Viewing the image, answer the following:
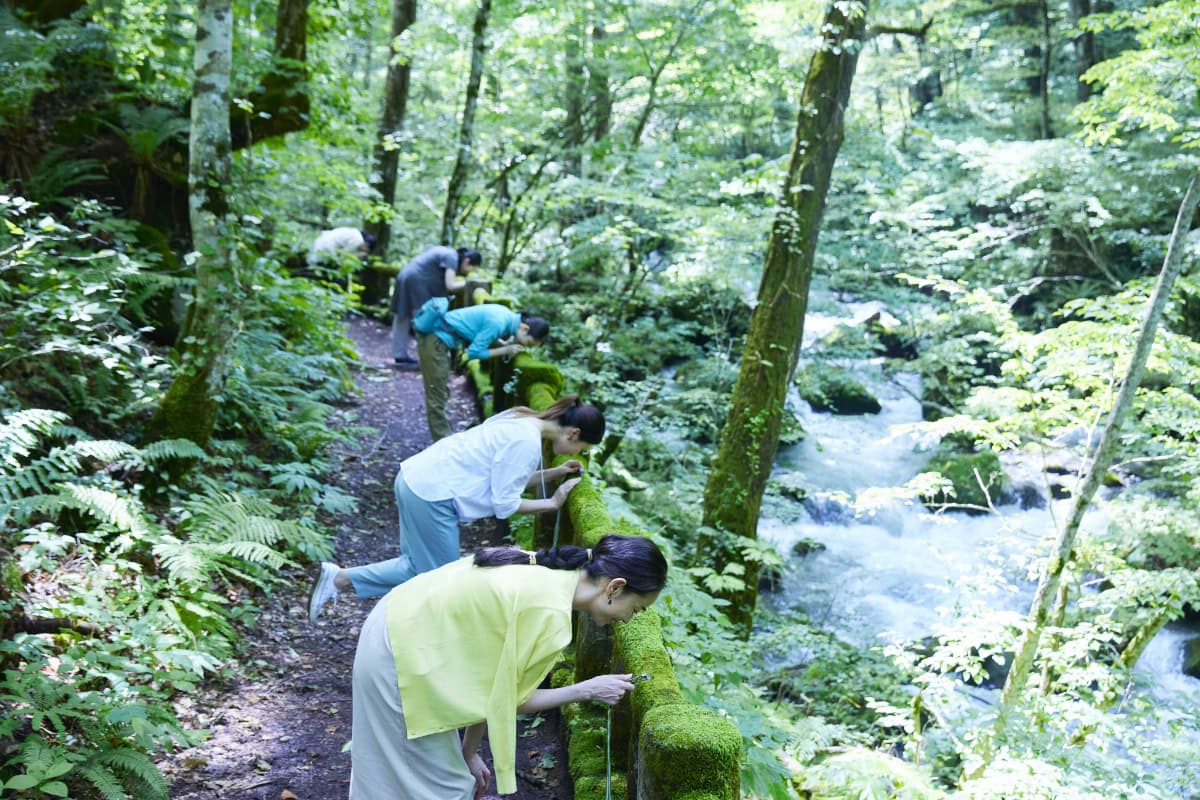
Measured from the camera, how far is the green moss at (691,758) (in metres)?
2.33

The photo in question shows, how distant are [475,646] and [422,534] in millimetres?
1929

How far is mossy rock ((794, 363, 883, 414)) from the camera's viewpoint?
623 inches

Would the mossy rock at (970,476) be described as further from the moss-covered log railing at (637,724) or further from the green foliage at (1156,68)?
the moss-covered log railing at (637,724)

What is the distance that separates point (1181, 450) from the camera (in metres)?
6.70

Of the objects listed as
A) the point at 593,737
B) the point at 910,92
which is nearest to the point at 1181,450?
the point at 593,737

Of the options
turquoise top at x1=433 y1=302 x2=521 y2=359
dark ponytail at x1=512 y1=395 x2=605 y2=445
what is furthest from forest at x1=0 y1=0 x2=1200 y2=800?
dark ponytail at x1=512 y1=395 x2=605 y2=445

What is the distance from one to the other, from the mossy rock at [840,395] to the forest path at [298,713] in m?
10.3

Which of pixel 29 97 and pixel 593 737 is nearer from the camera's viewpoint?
pixel 593 737

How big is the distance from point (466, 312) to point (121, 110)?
4267 millimetres

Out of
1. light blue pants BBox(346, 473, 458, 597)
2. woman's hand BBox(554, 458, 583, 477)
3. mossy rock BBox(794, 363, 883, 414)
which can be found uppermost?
woman's hand BBox(554, 458, 583, 477)

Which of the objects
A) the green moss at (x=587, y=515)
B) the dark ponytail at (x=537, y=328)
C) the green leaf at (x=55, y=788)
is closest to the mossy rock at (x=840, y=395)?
the dark ponytail at (x=537, y=328)

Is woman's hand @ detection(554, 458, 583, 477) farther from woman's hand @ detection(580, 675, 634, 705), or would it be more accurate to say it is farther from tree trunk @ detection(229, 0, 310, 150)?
tree trunk @ detection(229, 0, 310, 150)

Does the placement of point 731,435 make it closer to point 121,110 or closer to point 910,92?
point 121,110

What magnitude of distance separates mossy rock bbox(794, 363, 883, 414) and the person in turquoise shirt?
921 cm
